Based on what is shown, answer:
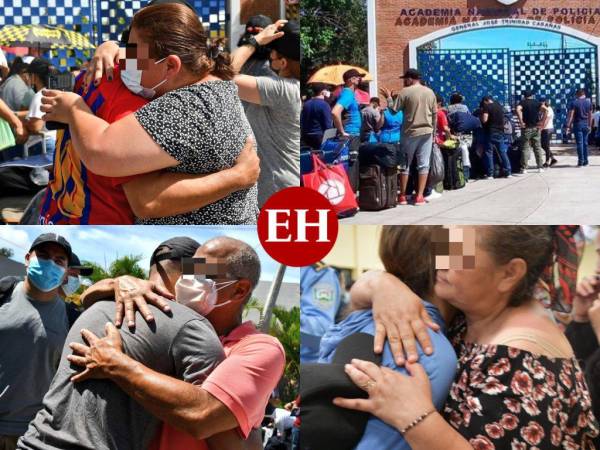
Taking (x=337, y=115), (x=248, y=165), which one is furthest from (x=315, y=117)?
(x=248, y=165)

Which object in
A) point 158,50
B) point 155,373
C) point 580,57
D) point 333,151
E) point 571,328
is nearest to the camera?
point 155,373

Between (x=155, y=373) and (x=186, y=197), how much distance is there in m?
0.68

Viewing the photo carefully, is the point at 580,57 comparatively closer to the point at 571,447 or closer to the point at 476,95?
the point at 476,95

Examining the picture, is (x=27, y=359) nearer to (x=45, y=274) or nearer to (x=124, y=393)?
(x=45, y=274)

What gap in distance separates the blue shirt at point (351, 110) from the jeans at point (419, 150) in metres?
0.23

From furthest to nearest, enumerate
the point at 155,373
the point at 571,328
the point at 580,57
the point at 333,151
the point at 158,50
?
the point at 333,151
the point at 580,57
the point at 571,328
the point at 158,50
the point at 155,373

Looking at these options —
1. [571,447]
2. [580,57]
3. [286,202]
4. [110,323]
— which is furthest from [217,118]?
[571,447]

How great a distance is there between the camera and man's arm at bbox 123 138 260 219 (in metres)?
3.11

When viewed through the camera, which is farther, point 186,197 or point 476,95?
point 476,95

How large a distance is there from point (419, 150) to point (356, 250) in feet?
2.39

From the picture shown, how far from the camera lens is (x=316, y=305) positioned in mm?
3451

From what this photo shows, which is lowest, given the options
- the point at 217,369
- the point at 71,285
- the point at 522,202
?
the point at 217,369

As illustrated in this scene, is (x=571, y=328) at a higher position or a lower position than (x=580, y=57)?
lower

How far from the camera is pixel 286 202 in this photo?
11.6 feet
